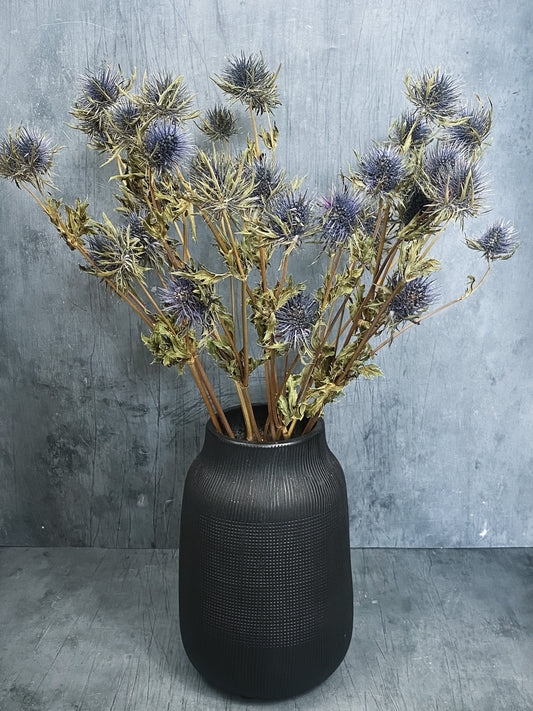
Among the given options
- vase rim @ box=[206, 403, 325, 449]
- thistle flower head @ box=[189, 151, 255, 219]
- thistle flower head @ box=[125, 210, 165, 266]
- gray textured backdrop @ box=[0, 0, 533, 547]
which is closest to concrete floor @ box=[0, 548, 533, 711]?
gray textured backdrop @ box=[0, 0, 533, 547]

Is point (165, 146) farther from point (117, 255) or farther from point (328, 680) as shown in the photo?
point (328, 680)

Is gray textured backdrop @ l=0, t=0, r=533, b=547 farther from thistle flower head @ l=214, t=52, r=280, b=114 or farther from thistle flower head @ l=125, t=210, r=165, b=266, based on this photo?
thistle flower head @ l=125, t=210, r=165, b=266

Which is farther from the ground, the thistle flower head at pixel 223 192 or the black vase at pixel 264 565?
the thistle flower head at pixel 223 192

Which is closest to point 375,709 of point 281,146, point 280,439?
point 280,439

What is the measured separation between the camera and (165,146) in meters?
1.31

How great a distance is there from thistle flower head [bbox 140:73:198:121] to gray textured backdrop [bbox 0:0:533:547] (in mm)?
330

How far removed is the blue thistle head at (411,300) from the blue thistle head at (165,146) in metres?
0.42

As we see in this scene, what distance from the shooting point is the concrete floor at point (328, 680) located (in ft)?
4.81

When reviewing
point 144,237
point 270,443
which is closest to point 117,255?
point 144,237

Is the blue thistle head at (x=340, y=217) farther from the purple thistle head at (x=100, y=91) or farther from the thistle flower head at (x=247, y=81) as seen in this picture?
the purple thistle head at (x=100, y=91)

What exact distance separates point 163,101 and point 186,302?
337 mm

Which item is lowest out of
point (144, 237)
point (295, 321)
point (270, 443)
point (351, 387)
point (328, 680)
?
point (328, 680)

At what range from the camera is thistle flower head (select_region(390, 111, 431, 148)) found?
55.7 inches

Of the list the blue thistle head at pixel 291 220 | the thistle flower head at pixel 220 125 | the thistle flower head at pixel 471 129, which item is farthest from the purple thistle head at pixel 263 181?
the thistle flower head at pixel 471 129
